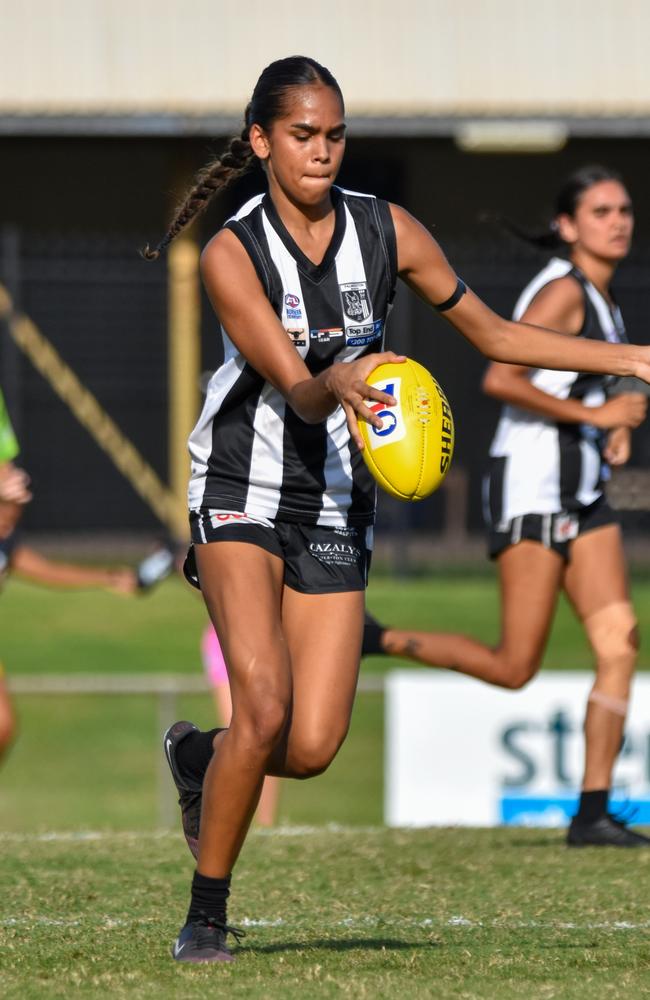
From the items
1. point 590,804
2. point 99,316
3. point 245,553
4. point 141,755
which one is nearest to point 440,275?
point 245,553

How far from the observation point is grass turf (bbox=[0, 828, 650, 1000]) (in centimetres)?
464

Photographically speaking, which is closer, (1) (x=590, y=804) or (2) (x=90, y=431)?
(1) (x=590, y=804)

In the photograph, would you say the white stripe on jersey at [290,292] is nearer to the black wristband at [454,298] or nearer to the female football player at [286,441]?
the female football player at [286,441]

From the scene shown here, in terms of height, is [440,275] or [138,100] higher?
[138,100]

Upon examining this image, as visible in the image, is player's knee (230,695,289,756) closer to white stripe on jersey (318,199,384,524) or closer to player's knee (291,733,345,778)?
player's knee (291,733,345,778)

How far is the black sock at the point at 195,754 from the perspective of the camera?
5.17 m

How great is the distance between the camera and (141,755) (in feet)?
47.8

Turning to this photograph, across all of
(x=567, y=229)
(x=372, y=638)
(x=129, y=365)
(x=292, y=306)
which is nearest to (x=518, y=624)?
(x=372, y=638)

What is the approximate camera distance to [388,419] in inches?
182

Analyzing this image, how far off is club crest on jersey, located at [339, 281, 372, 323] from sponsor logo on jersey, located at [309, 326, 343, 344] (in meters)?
0.05

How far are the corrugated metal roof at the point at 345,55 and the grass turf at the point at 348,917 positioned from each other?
1177cm

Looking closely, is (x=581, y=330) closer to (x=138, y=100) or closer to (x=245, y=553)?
(x=245, y=553)

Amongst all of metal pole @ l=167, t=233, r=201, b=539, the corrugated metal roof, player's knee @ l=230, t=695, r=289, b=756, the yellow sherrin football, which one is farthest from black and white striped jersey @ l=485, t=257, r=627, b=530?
the corrugated metal roof

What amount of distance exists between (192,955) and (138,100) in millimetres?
14273
